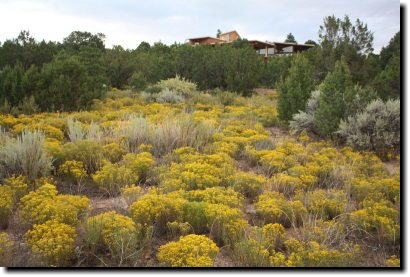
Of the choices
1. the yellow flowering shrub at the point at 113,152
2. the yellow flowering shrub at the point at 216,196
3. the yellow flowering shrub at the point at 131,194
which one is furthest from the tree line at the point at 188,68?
the yellow flowering shrub at the point at 113,152

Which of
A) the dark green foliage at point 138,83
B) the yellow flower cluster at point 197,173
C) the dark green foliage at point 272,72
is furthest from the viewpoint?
the dark green foliage at point 272,72

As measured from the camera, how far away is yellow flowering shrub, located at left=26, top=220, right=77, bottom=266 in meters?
3.04

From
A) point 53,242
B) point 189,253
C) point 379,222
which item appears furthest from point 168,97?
point 189,253

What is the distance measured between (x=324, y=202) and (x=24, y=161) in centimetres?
340

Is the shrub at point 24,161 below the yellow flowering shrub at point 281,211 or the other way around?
the other way around

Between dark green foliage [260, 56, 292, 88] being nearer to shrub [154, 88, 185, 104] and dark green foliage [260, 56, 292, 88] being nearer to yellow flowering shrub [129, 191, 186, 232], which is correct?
shrub [154, 88, 185, 104]

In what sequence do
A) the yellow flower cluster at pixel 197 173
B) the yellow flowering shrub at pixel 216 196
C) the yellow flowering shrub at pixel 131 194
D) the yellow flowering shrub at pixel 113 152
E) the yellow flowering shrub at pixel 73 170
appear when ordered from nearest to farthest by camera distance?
the yellow flowering shrub at pixel 216 196 → the yellow flowering shrub at pixel 131 194 → the yellow flower cluster at pixel 197 173 → the yellow flowering shrub at pixel 73 170 → the yellow flowering shrub at pixel 113 152

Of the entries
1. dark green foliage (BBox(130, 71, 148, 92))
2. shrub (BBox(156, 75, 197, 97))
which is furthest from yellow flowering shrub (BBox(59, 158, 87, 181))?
dark green foliage (BBox(130, 71, 148, 92))

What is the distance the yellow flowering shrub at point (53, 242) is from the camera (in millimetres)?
3043

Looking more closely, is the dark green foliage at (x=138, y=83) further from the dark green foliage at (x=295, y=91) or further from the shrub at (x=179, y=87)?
the dark green foliage at (x=295, y=91)

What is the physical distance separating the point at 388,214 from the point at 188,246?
2.07 metres

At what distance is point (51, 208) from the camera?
3.62 m

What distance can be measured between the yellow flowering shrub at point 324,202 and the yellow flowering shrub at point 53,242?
2.26 meters

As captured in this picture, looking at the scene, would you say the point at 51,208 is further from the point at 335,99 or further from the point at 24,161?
the point at 335,99
